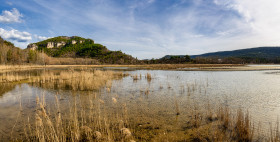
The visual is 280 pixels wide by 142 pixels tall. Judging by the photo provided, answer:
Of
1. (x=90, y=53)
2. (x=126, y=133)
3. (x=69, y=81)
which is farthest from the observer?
(x=90, y=53)

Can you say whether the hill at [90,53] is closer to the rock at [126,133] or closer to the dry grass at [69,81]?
the dry grass at [69,81]

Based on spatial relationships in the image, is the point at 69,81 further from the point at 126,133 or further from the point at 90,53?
the point at 90,53

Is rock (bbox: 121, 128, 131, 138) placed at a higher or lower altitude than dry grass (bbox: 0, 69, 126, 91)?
lower

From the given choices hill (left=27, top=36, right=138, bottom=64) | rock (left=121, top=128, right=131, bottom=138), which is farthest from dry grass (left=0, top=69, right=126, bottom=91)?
hill (left=27, top=36, right=138, bottom=64)

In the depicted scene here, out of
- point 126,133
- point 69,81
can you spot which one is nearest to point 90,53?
point 69,81

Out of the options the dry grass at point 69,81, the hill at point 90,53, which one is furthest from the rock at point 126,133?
Answer: the hill at point 90,53

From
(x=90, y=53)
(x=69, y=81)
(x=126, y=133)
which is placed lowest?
(x=126, y=133)

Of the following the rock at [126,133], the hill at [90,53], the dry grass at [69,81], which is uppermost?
the hill at [90,53]

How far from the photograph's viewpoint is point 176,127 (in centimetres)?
512

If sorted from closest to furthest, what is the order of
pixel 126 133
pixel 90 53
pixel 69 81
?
pixel 126 133
pixel 69 81
pixel 90 53

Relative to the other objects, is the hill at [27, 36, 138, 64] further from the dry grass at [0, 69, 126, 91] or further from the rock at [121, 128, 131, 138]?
the rock at [121, 128, 131, 138]

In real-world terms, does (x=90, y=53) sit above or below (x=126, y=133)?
above

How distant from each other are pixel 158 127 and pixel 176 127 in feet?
2.21

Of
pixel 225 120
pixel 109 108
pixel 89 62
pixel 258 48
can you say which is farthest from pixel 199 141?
pixel 258 48
